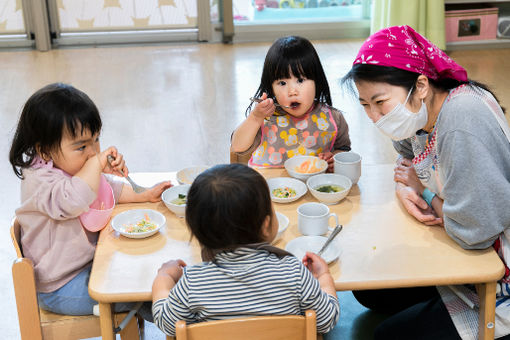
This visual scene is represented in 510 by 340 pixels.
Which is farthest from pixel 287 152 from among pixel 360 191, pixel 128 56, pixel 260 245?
pixel 128 56

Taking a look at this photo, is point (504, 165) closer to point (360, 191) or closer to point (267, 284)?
point (360, 191)

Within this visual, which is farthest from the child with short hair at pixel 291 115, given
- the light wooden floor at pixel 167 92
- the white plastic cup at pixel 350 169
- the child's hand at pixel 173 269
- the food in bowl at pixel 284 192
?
the light wooden floor at pixel 167 92

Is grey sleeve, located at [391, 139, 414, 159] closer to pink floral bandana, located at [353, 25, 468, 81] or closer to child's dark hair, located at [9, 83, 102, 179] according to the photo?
pink floral bandana, located at [353, 25, 468, 81]

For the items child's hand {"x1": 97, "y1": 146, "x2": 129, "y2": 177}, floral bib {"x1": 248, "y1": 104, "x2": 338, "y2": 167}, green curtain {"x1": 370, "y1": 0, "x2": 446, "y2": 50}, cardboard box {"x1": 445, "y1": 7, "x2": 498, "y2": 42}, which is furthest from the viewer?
cardboard box {"x1": 445, "y1": 7, "x2": 498, "y2": 42}

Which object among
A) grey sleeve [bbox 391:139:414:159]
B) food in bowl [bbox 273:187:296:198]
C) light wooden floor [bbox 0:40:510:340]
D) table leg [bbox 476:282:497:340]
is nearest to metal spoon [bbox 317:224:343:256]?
food in bowl [bbox 273:187:296:198]

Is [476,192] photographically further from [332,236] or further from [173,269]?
[173,269]

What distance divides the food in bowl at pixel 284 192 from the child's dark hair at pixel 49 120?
1.74ft

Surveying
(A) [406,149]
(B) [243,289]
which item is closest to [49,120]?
(B) [243,289]

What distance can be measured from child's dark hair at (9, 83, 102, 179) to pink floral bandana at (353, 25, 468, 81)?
740mm

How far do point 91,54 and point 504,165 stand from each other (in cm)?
450

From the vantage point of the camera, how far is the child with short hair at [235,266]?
4.17 ft

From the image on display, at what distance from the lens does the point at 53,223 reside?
1664mm

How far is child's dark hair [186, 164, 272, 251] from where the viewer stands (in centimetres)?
126

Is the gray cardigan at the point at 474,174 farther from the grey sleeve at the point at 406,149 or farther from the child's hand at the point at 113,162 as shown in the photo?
the child's hand at the point at 113,162
